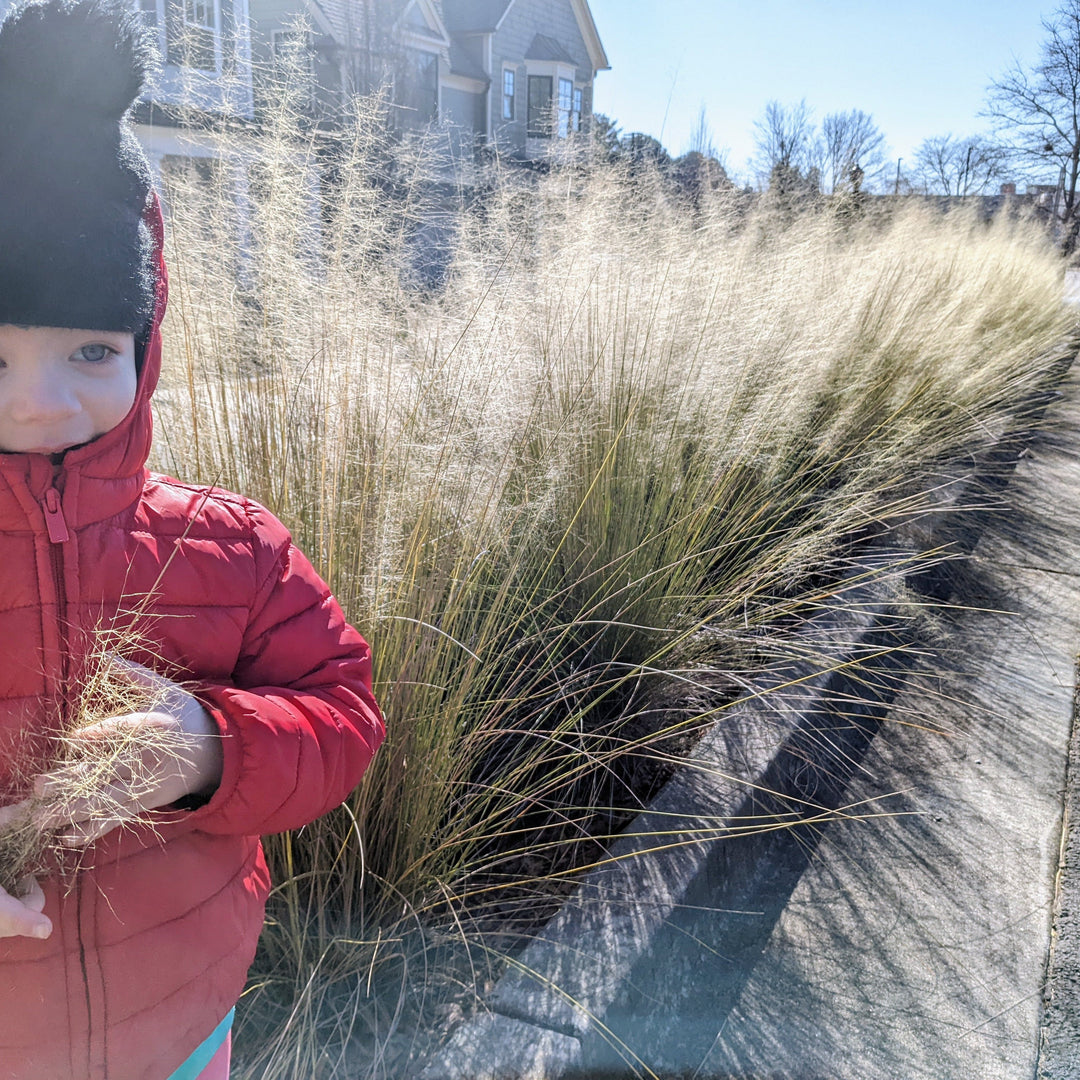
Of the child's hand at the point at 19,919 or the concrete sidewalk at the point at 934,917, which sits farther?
the concrete sidewalk at the point at 934,917

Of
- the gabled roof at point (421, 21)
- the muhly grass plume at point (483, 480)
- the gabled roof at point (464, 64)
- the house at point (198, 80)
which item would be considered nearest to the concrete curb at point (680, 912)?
the muhly grass plume at point (483, 480)

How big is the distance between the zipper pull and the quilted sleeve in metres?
0.23

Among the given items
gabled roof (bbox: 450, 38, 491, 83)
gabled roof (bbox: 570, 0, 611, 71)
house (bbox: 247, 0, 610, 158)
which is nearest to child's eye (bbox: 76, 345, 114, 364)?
house (bbox: 247, 0, 610, 158)

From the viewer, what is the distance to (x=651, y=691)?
2.66 metres

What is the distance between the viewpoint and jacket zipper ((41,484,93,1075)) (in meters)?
0.99

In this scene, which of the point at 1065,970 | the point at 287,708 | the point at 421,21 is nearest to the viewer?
the point at 287,708

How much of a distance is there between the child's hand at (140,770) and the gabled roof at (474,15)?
28180 mm

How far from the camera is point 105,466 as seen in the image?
3.34ft

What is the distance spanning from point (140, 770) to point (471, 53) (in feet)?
94.1

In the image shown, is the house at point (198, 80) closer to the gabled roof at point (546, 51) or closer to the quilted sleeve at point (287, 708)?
the quilted sleeve at point (287, 708)

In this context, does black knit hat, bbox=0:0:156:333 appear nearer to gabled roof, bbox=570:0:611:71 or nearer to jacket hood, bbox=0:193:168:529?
jacket hood, bbox=0:193:168:529

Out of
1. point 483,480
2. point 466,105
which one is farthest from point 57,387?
point 466,105

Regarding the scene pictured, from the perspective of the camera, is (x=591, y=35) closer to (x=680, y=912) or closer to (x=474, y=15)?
(x=474, y=15)

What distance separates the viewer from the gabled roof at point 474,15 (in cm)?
2564
